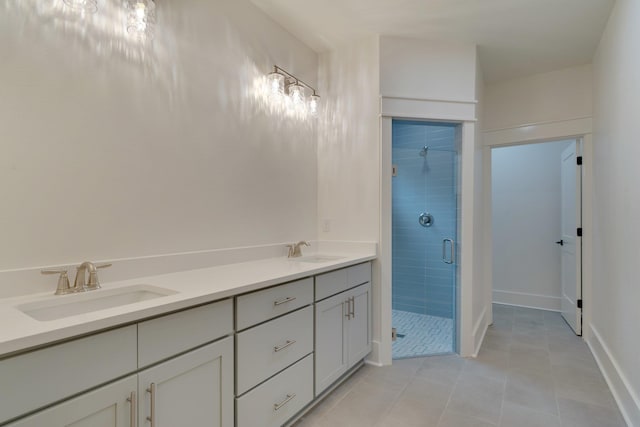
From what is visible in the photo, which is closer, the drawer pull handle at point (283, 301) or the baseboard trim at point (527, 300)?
the drawer pull handle at point (283, 301)

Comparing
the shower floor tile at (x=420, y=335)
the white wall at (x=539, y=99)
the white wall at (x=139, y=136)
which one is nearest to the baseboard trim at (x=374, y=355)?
the shower floor tile at (x=420, y=335)

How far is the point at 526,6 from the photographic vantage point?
91.4 inches

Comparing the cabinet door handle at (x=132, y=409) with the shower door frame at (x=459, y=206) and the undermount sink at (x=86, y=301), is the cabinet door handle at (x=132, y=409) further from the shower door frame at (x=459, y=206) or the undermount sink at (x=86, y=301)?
the shower door frame at (x=459, y=206)

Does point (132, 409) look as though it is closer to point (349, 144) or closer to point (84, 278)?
point (84, 278)

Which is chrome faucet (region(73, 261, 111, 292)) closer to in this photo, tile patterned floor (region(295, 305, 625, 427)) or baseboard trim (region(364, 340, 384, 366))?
tile patterned floor (region(295, 305, 625, 427))

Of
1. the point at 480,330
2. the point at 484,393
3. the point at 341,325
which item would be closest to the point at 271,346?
the point at 341,325

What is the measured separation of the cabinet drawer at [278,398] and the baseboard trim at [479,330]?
1657 millimetres

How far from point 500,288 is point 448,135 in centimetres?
256

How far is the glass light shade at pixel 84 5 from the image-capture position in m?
1.35

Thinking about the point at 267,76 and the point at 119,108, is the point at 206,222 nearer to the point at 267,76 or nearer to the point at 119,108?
the point at 119,108

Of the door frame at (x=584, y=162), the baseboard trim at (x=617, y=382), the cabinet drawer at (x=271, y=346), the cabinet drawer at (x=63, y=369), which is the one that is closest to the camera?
the cabinet drawer at (x=63, y=369)

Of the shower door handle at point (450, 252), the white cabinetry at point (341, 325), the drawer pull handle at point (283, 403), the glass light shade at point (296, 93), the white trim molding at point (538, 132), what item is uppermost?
the glass light shade at point (296, 93)

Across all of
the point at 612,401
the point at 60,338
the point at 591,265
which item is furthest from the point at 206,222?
the point at 591,265

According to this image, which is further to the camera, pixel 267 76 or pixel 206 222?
pixel 267 76
